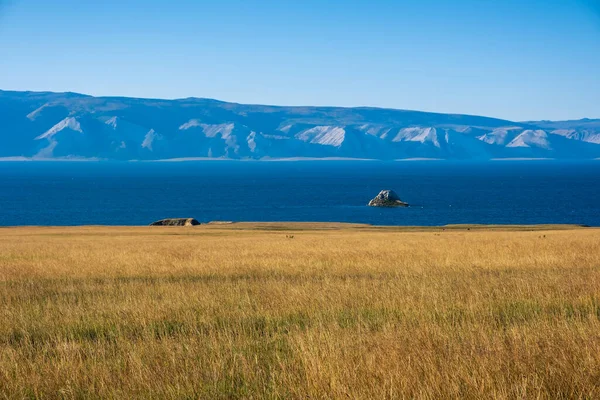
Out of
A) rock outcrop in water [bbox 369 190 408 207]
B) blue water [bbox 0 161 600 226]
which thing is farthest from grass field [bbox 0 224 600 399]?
rock outcrop in water [bbox 369 190 408 207]

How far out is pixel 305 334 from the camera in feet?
30.4

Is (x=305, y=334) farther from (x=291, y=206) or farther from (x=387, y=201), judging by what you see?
(x=291, y=206)

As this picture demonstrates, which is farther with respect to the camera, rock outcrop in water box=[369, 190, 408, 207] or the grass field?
rock outcrop in water box=[369, 190, 408, 207]

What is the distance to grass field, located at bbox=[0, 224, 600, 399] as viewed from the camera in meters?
6.81

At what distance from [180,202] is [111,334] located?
133m

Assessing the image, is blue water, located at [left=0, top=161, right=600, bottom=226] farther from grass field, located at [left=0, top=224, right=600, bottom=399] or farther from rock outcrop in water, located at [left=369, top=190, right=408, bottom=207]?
grass field, located at [left=0, top=224, right=600, bottom=399]

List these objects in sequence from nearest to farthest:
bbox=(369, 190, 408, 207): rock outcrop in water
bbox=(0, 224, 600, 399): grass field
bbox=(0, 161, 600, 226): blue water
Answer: bbox=(0, 224, 600, 399): grass field, bbox=(0, 161, 600, 226): blue water, bbox=(369, 190, 408, 207): rock outcrop in water

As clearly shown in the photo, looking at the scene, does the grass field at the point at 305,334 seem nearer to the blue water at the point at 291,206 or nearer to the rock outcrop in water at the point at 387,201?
the blue water at the point at 291,206

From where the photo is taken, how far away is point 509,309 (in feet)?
36.3

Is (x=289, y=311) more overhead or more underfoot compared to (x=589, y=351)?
more underfoot

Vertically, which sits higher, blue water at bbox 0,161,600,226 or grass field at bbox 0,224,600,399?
grass field at bbox 0,224,600,399

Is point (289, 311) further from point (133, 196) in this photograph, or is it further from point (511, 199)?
point (133, 196)

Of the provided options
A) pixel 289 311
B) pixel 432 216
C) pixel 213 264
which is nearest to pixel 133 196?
pixel 432 216

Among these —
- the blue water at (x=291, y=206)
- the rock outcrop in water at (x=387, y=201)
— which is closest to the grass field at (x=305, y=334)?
the blue water at (x=291, y=206)
